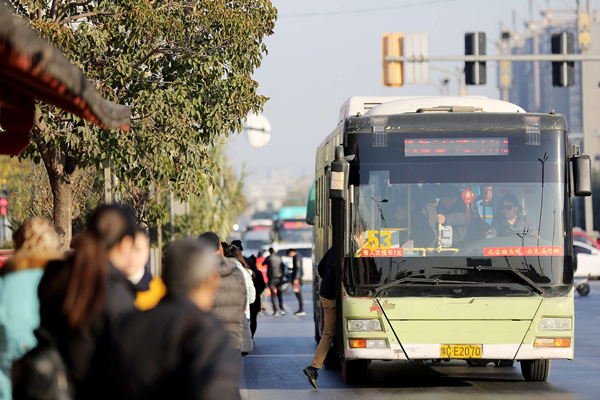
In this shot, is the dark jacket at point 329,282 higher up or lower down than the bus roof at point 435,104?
lower down

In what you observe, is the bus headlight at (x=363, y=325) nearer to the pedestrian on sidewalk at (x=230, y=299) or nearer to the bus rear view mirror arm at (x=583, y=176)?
the bus rear view mirror arm at (x=583, y=176)

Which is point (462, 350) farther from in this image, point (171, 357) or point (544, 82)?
point (544, 82)

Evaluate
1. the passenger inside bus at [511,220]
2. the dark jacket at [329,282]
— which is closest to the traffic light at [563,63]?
the passenger inside bus at [511,220]

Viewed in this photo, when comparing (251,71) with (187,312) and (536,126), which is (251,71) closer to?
(536,126)

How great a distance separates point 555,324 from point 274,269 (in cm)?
1485

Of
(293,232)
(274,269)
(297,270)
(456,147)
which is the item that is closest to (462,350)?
(456,147)

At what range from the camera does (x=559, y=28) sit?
161 metres

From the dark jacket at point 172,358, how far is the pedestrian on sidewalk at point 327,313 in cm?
749

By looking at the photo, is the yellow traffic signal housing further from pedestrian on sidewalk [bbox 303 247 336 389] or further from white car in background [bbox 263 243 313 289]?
white car in background [bbox 263 243 313 289]

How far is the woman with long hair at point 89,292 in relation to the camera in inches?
147

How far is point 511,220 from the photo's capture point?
10.3 meters

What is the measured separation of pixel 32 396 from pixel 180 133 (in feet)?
38.9

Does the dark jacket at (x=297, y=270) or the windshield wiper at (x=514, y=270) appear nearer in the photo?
the windshield wiper at (x=514, y=270)

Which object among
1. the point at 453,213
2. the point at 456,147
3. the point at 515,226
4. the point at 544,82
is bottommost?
the point at 515,226
